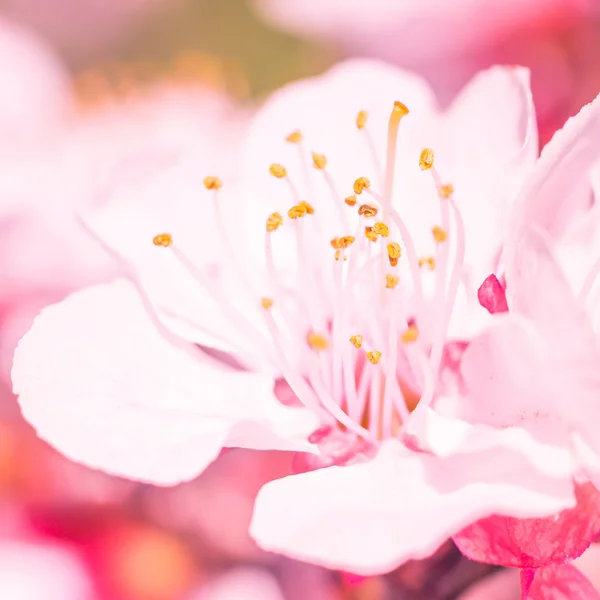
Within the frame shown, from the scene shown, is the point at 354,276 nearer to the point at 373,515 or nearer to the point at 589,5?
the point at 373,515

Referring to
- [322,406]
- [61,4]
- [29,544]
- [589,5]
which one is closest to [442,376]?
[322,406]

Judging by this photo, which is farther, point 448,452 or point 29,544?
point 29,544

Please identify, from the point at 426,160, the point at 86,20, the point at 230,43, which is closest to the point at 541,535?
the point at 426,160

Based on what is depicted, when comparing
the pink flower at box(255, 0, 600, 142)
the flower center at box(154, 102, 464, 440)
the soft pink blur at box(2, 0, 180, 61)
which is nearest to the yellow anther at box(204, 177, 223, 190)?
the flower center at box(154, 102, 464, 440)

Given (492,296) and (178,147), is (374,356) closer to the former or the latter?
(492,296)

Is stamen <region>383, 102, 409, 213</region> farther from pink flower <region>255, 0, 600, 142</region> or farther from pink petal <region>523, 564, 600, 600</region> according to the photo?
pink flower <region>255, 0, 600, 142</region>

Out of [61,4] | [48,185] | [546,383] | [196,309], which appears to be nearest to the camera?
[546,383]
